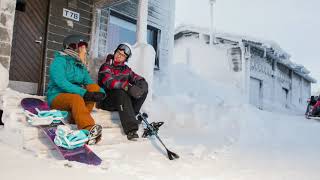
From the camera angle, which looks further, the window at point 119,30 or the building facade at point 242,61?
the building facade at point 242,61

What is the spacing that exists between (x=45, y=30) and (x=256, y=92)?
38.6 feet

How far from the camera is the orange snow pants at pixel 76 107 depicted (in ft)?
10.3

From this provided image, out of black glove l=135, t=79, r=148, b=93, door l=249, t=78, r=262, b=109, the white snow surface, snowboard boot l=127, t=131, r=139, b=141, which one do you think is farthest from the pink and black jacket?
door l=249, t=78, r=262, b=109

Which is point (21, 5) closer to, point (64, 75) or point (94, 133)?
point (64, 75)

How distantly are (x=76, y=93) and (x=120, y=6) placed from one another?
517cm

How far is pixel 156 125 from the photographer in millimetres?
3965

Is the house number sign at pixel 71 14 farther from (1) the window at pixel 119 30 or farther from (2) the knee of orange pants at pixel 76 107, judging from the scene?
(2) the knee of orange pants at pixel 76 107

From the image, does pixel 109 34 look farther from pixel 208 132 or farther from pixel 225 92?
pixel 225 92

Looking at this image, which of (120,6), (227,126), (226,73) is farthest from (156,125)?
(226,73)

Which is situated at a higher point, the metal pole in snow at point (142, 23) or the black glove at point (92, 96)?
the metal pole in snow at point (142, 23)

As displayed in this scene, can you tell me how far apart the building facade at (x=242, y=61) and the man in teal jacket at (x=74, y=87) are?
1104 centimetres

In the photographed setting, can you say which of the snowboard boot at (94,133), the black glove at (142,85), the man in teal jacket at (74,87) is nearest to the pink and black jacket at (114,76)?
the black glove at (142,85)

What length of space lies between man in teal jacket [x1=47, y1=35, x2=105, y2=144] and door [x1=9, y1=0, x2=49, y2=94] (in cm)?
228

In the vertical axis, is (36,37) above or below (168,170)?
above
